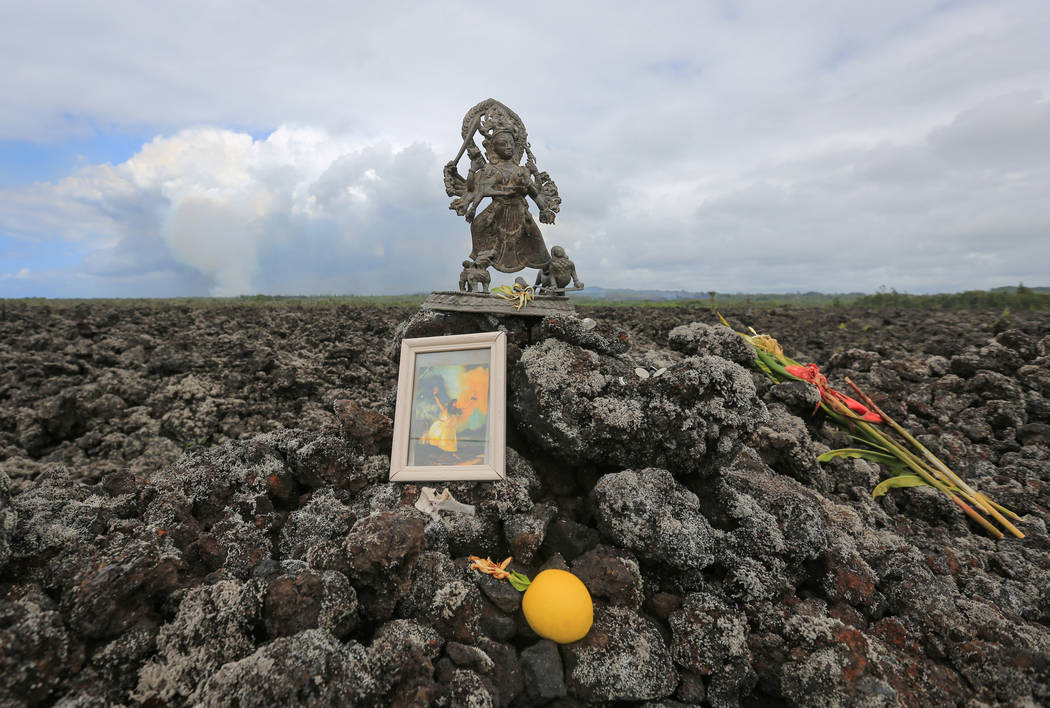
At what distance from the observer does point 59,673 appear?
6.46ft

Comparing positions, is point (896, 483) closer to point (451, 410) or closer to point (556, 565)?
point (556, 565)

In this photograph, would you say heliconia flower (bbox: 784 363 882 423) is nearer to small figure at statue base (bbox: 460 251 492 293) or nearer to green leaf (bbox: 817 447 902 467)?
green leaf (bbox: 817 447 902 467)

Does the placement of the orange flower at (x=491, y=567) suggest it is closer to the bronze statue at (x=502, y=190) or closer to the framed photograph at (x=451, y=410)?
the framed photograph at (x=451, y=410)

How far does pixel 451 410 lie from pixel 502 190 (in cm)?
228

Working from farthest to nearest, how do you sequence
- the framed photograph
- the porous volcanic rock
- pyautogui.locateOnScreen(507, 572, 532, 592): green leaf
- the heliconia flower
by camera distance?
the heliconia flower, the framed photograph, pyautogui.locateOnScreen(507, 572, 532, 592): green leaf, the porous volcanic rock

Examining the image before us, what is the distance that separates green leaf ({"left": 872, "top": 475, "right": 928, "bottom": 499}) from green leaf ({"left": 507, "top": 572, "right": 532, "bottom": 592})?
3.45 metres

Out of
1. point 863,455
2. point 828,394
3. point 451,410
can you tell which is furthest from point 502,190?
point 863,455

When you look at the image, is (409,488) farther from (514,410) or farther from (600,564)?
(600,564)

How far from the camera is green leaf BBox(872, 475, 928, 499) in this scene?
419cm

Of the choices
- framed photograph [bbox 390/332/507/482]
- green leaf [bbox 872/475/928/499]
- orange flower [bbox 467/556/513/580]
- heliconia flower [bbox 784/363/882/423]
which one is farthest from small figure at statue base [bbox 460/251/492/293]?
green leaf [bbox 872/475/928/499]

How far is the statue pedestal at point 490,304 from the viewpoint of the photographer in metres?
3.90

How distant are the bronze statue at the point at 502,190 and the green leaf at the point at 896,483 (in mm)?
3578

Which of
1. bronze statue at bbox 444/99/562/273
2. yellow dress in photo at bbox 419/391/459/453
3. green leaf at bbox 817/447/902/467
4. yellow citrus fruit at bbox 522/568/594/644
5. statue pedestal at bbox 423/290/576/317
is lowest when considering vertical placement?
yellow citrus fruit at bbox 522/568/594/644

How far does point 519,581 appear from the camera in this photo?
2584 mm
